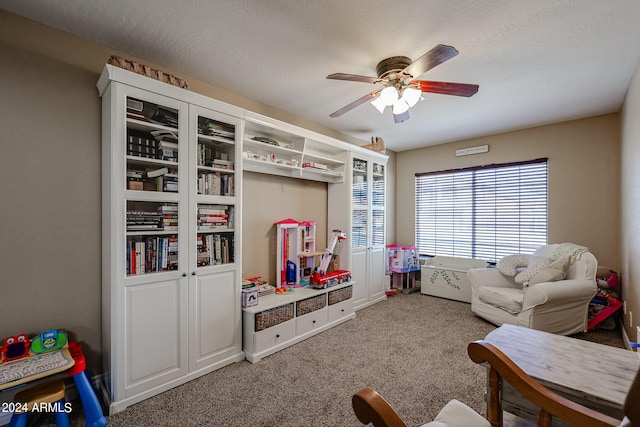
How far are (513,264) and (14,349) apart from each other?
4866 millimetres

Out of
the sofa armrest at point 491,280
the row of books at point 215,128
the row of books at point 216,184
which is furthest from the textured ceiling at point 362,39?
the sofa armrest at point 491,280

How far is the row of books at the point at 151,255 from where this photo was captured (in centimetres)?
207

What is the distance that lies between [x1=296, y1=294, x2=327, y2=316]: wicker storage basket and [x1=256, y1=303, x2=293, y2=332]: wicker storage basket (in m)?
0.11

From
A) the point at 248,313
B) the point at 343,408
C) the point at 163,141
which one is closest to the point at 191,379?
the point at 248,313

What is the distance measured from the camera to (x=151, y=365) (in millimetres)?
2100

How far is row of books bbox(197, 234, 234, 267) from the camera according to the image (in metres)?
2.44

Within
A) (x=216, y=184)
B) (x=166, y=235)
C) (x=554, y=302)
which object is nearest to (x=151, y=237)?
(x=166, y=235)

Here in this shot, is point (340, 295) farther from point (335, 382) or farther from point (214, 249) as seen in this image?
point (214, 249)

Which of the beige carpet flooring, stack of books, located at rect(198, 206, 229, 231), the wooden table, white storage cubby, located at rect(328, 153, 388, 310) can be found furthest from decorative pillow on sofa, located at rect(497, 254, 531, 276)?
stack of books, located at rect(198, 206, 229, 231)

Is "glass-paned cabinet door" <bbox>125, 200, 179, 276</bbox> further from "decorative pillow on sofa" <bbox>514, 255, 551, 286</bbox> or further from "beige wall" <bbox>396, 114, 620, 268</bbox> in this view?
"beige wall" <bbox>396, 114, 620, 268</bbox>

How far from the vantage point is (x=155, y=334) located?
2121 mm

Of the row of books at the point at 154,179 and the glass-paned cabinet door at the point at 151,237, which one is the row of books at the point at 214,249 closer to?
the glass-paned cabinet door at the point at 151,237

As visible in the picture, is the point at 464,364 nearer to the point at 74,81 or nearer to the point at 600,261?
the point at 600,261

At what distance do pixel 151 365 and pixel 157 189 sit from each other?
1306mm
